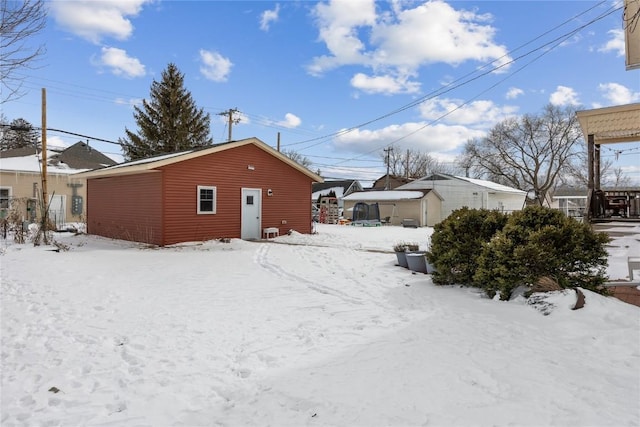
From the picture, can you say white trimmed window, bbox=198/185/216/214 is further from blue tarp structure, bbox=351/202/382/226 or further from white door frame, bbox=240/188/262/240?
blue tarp structure, bbox=351/202/382/226

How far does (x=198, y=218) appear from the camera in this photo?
13.3 m

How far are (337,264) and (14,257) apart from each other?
8139mm

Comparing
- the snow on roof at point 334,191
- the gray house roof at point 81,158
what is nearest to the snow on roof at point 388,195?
the snow on roof at point 334,191

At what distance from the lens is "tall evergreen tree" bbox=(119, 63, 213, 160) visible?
30.6 meters

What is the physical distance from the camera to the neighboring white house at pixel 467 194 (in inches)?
1299

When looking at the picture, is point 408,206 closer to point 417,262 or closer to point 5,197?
point 417,262

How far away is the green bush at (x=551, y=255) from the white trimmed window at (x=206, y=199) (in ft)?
33.6

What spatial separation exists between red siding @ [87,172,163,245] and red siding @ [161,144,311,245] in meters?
0.55

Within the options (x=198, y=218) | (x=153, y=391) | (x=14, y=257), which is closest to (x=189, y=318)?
(x=153, y=391)

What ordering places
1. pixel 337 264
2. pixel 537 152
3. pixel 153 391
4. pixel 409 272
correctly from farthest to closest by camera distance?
1. pixel 537 152
2. pixel 337 264
3. pixel 409 272
4. pixel 153 391

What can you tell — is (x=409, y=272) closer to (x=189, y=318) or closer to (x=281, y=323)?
(x=281, y=323)

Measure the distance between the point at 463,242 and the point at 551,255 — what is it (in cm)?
148

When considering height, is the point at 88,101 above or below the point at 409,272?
above

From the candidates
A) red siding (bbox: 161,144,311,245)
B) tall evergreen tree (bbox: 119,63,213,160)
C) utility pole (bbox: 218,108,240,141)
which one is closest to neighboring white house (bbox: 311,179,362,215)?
utility pole (bbox: 218,108,240,141)
